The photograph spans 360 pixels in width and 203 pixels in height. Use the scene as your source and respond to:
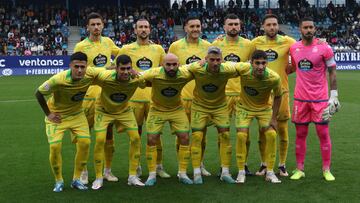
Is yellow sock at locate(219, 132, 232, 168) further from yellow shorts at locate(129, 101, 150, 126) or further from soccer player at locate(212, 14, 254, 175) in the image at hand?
yellow shorts at locate(129, 101, 150, 126)

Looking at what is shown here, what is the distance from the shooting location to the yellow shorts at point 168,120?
7.64 meters

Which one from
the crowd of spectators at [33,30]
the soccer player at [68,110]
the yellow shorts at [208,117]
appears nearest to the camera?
the soccer player at [68,110]

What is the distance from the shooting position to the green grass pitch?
22.1ft

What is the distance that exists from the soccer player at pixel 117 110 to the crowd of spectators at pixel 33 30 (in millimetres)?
25004

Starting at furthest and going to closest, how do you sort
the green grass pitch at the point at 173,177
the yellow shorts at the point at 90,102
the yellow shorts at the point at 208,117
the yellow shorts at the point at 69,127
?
the yellow shorts at the point at 90,102, the yellow shorts at the point at 208,117, the yellow shorts at the point at 69,127, the green grass pitch at the point at 173,177

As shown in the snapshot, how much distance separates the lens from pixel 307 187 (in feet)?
23.4

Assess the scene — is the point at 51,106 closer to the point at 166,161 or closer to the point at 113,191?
the point at 113,191

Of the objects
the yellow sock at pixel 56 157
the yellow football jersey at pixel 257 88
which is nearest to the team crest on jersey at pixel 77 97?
the yellow sock at pixel 56 157

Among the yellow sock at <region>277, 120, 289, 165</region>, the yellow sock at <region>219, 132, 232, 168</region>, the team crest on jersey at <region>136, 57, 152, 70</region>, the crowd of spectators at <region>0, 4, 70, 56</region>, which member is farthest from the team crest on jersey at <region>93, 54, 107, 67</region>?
the crowd of spectators at <region>0, 4, 70, 56</region>

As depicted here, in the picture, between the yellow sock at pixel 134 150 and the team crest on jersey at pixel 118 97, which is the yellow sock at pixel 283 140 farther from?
the team crest on jersey at pixel 118 97

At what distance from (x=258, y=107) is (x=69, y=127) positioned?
284 centimetres

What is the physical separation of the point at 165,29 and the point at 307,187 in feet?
108

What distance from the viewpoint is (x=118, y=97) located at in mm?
7434

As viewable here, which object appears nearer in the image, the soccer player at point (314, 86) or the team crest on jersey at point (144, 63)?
the soccer player at point (314, 86)
